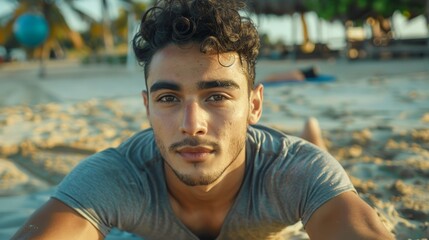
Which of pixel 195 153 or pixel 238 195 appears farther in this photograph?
pixel 238 195

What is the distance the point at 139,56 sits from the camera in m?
1.87

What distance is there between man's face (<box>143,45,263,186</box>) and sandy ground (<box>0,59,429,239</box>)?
2.62ft

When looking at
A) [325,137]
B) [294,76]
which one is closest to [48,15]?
[294,76]

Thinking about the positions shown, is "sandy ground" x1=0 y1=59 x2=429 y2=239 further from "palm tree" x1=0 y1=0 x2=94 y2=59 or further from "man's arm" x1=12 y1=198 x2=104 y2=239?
"palm tree" x1=0 y1=0 x2=94 y2=59

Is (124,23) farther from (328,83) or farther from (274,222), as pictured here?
(274,222)

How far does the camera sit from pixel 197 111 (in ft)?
5.31

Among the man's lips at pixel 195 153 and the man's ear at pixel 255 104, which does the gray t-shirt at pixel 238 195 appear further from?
the man's lips at pixel 195 153

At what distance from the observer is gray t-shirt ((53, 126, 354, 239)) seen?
5.61 ft

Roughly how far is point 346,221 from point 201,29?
784 mm

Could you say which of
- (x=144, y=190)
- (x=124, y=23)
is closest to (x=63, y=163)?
(x=144, y=190)

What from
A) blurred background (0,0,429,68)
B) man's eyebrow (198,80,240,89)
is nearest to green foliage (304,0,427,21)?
blurred background (0,0,429,68)

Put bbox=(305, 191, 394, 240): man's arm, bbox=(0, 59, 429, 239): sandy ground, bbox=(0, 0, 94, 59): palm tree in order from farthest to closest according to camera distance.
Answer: bbox=(0, 0, 94, 59): palm tree → bbox=(0, 59, 429, 239): sandy ground → bbox=(305, 191, 394, 240): man's arm

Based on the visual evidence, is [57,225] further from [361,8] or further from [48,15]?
[48,15]

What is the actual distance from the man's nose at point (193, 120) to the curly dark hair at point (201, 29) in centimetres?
20
